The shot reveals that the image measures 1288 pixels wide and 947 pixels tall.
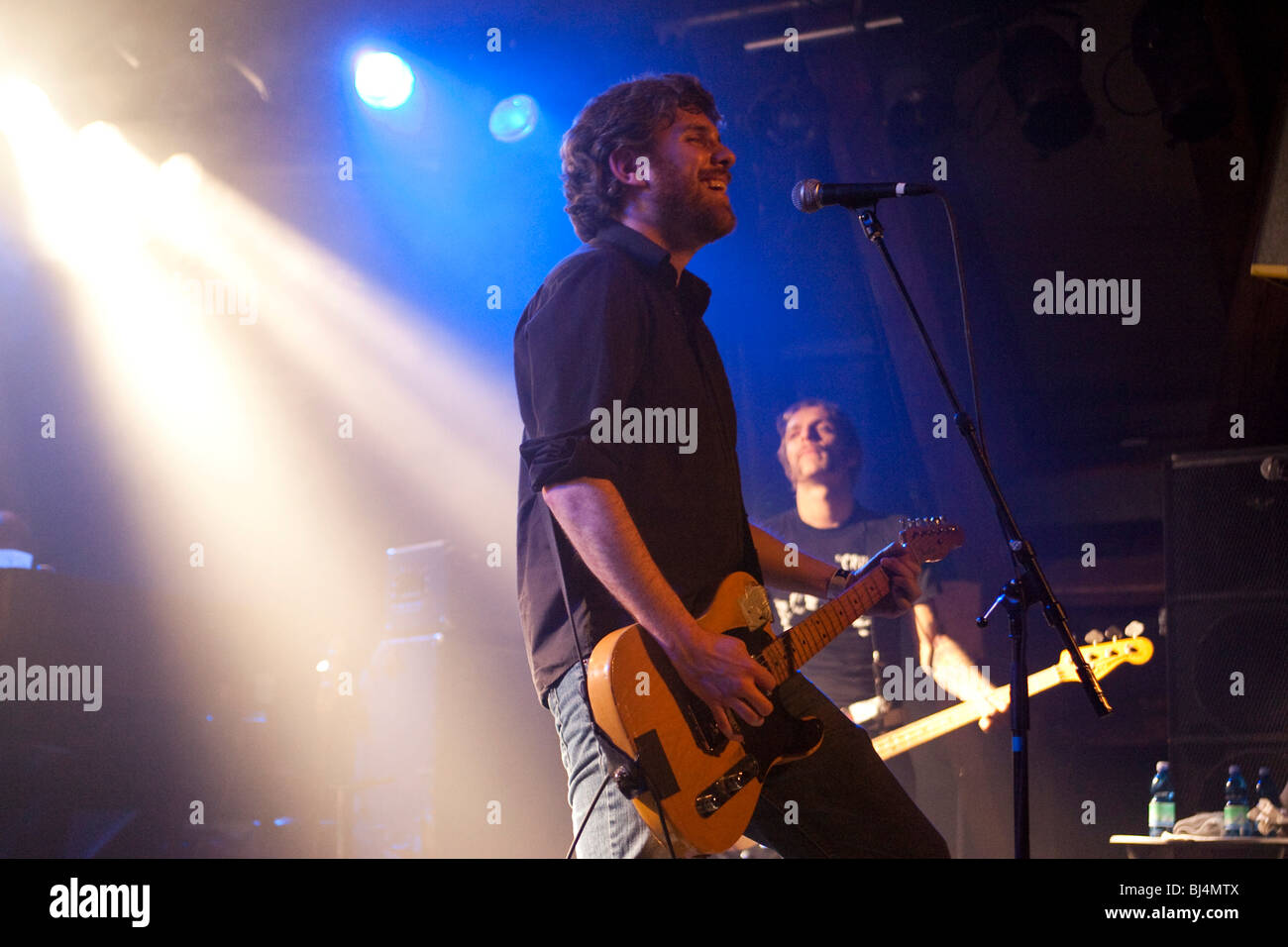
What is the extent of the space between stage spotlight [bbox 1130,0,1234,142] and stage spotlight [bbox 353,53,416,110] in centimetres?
349

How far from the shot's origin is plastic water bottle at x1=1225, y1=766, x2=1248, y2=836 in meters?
3.20

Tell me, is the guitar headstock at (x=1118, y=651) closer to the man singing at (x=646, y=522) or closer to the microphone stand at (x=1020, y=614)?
the microphone stand at (x=1020, y=614)

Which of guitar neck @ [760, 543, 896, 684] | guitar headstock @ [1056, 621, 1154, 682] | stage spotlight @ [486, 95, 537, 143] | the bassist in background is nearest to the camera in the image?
guitar neck @ [760, 543, 896, 684]

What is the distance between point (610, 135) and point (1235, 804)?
281cm

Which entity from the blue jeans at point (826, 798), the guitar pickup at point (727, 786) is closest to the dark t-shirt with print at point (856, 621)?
the blue jeans at point (826, 798)

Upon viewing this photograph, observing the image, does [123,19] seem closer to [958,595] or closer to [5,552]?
[5,552]

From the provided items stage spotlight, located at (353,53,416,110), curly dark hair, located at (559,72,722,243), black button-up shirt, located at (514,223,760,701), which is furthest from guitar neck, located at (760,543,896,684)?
stage spotlight, located at (353,53,416,110)

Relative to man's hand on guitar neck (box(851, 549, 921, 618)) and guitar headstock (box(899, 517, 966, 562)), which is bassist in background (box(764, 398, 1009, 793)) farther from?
man's hand on guitar neck (box(851, 549, 921, 618))

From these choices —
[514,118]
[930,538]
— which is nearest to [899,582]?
[930,538]

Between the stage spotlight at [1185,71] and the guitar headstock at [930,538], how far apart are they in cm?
202

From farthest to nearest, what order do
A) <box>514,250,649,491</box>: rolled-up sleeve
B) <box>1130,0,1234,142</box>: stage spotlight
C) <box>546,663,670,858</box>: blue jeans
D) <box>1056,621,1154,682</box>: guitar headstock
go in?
<box>1130,0,1234,142</box>: stage spotlight
<box>1056,621,1154,682</box>: guitar headstock
<box>514,250,649,491</box>: rolled-up sleeve
<box>546,663,670,858</box>: blue jeans

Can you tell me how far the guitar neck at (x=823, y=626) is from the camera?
86.8 inches

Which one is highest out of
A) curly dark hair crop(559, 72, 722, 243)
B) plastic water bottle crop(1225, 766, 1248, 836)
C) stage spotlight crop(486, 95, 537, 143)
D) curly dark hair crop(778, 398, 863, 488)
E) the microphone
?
stage spotlight crop(486, 95, 537, 143)

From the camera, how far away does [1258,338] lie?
4.15 metres
